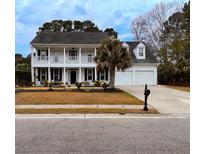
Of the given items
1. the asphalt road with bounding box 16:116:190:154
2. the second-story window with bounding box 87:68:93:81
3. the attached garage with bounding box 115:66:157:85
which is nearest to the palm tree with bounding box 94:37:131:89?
the attached garage with bounding box 115:66:157:85

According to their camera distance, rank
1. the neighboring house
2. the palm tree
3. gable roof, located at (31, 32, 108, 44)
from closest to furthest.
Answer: the palm tree → the neighboring house → gable roof, located at (31, 32, 108, 44)

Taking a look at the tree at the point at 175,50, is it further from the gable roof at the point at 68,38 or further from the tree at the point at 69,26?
the tree at the point at 69,26

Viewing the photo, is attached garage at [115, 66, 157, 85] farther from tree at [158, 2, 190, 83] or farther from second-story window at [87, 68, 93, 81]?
second-story window at [87, 68, 93, 81]

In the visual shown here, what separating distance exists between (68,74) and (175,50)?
43.9 feet

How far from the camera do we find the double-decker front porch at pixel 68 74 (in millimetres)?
33500

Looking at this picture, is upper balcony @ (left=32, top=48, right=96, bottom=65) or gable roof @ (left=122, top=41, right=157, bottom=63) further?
gable roof @ (left=122, top=41, right=157, bottom=63)

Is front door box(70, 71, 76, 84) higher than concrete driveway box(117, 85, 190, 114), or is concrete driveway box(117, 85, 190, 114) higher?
front door box(70, 71, 76, 84)

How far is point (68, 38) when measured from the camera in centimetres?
3441

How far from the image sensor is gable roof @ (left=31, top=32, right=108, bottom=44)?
33.4 m

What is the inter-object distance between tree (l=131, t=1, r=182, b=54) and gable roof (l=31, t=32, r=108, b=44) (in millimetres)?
8803

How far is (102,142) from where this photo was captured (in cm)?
608
